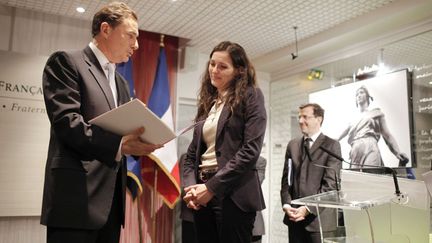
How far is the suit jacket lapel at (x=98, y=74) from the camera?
1375 mm

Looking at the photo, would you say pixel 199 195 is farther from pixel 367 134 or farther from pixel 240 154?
pixel 367 134

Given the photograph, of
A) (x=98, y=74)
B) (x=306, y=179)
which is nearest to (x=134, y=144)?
(x=98, y=74)

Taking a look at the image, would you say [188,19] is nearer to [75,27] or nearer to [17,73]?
[75,27]

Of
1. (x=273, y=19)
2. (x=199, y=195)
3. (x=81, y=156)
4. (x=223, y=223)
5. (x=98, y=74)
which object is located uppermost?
(x=273, y=19)

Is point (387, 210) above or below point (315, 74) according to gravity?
below

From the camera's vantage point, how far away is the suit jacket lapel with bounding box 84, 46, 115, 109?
1.38 metres

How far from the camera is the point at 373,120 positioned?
140 inches

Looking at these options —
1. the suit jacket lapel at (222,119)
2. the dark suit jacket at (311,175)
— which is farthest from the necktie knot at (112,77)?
the dark suit jacket at (311,175)

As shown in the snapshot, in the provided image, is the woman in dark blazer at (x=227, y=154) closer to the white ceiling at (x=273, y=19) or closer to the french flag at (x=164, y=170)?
the white ceiling at (x=273, y=19)

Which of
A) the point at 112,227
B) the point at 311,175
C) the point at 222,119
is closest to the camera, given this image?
the point at 112,227

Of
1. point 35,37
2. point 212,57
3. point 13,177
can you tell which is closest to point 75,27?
point 35,37

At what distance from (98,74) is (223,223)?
715 mm

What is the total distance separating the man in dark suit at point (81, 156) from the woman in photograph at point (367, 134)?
253 cm

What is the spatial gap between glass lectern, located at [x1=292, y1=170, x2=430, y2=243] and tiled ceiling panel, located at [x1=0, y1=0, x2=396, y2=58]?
2159 millimetres
